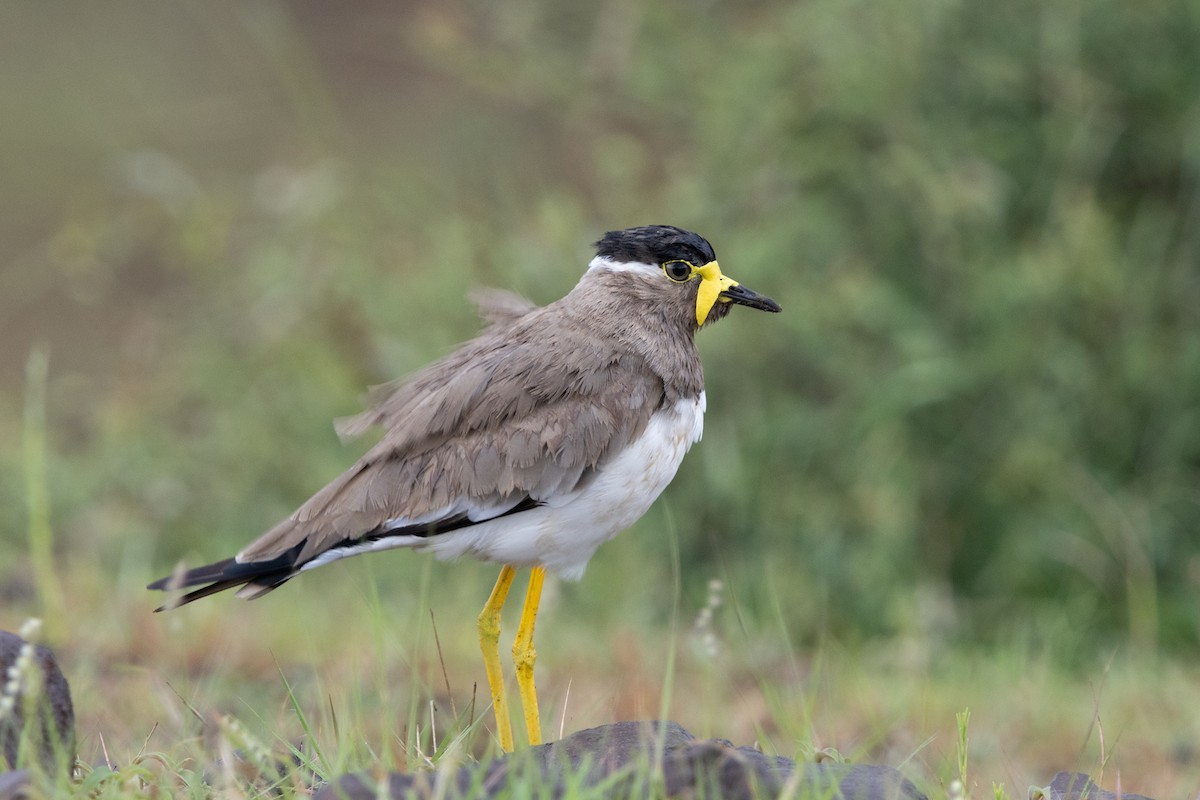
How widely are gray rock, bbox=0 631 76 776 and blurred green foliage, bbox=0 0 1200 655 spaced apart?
10.1ft

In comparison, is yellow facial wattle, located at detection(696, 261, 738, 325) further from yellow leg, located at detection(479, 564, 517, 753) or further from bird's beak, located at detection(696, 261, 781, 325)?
yellow leg, located at detection(479, 564, 517, 753)

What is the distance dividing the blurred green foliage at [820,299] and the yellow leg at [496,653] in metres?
2.39

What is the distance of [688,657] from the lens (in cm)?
577

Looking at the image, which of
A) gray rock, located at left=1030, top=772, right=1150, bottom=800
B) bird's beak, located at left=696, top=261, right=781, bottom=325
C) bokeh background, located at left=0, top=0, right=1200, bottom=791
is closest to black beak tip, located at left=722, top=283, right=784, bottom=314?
bird's beak, located at left=696, top=261, right=781, bottom=325

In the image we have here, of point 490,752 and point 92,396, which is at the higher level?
point 92,396

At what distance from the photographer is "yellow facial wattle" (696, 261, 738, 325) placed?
4.09 m

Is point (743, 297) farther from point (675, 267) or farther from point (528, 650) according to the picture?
point (528, 650)

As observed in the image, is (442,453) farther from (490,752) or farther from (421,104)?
(421,104)

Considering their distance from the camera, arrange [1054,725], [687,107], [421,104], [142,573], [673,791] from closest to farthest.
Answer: [673,791] → [1054,725] → [142,573] → [687,107] → [421,104]

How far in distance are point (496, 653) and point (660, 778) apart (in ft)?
4.02

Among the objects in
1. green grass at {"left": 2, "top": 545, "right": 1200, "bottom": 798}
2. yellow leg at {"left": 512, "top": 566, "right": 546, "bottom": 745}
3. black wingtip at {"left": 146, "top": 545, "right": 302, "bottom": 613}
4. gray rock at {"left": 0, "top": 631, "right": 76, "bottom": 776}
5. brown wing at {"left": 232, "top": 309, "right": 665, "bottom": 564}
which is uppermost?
brown wing at {"left": 232, "top": 309, "right": 665, "bottom": 564}

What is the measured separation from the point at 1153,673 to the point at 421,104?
921cm

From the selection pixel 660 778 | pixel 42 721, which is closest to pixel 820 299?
pixel 660 778

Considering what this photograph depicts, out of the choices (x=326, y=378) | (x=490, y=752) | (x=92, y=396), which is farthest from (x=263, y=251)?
(x=490, y=752)
